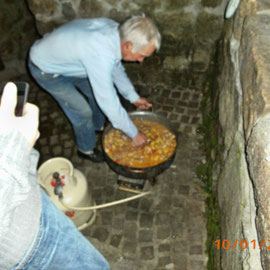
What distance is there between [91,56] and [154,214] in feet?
6.37

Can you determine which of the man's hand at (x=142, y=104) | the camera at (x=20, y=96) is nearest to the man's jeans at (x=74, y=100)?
the man's hand at (x=142, y=104)

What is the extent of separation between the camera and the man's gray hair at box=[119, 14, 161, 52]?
2199mm

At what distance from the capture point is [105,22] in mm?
2514

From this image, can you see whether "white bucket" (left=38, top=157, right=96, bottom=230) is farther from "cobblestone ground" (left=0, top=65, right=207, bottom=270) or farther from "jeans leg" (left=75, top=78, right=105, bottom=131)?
"jeans leg" (left=75, top=78, right=105, bottom=131)

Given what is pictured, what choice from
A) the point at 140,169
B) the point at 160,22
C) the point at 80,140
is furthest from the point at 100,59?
the point at 160,22

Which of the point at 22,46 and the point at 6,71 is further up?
the point at 22,46

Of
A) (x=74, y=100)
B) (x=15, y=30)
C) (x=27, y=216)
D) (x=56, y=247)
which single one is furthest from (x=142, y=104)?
(x=15, y=30)

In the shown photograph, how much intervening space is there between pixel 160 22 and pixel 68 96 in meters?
1.85

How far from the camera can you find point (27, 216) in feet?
4.46

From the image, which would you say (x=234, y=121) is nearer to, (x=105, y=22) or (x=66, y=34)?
(x=105, y=22)

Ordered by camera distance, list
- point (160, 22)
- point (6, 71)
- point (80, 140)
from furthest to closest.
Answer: point (6, 71) < point (160, 22) < point (80, 140)

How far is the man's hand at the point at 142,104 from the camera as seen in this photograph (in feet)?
10.5
